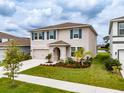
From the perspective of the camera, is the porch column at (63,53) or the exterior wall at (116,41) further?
the porch column at (63,53)

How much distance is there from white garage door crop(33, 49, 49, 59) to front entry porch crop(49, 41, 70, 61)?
2249mm

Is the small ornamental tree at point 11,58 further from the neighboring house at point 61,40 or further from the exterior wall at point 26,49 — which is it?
the exterior wall at point 26,49

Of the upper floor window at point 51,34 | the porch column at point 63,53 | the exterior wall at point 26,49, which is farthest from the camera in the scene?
the exterior wall at point 26,49

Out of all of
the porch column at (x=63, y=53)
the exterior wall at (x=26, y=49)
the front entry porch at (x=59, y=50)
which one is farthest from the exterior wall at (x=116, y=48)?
the exterior wall at (x=26, y=49)

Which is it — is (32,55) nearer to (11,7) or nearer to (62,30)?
(62,30)

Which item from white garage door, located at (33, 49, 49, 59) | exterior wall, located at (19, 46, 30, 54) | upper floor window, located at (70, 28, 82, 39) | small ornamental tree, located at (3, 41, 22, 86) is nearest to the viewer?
small ornamental tree, located at (3, 41, 22, 86)

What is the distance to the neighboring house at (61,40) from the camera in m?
26.7

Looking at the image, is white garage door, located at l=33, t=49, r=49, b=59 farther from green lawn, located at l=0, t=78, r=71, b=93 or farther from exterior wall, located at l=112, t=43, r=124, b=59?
green lawn, located at l=0, t=78, r=71, b=93

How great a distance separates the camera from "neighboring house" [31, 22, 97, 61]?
26719 millimetres

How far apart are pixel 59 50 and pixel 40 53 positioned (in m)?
4.13

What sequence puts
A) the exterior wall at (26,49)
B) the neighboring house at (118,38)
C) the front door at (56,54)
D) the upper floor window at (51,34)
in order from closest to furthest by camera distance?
the neighboring house at (118,38) → the front door at (56,54) → the upper floor window at (51,34) → the exterior wall at (26,49)

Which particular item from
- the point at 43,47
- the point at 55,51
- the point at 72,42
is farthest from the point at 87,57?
the point at 43,47

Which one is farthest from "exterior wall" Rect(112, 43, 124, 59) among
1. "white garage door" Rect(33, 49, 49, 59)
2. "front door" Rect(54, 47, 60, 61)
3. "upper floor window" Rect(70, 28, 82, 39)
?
"white garage door" Rect(33, 49, 49, 59)

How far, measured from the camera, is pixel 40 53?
1236 inches
